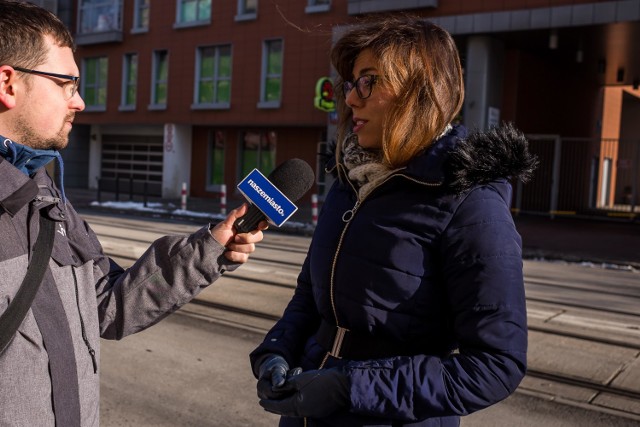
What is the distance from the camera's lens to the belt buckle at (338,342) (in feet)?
6.61

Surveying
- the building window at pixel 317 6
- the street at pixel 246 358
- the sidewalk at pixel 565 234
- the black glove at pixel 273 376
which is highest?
the building window at pixel 317 6

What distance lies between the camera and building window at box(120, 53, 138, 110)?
28.0 m

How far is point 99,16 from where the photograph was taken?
29000mm

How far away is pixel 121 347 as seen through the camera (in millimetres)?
5625

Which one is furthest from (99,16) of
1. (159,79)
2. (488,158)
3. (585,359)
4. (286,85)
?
(488,158)

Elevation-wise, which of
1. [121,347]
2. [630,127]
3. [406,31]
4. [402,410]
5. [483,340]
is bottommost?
[121,347]

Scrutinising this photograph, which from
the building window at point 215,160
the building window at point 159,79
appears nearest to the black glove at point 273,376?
the building window at point 215,160

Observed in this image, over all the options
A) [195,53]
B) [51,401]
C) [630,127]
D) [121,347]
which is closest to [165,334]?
[121,347]

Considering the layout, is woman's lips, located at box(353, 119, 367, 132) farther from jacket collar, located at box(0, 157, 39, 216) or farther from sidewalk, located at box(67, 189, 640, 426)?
sidewalk, located at box(67, 189, 640, 426)

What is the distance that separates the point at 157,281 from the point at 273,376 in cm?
44

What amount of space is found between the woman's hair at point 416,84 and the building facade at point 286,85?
14.5m

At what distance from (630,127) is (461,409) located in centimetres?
3389

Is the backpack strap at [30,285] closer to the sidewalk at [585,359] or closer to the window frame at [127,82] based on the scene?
the sidewalk at [585,359]

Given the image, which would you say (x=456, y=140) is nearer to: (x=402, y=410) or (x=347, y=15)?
(x=402, y=410)
